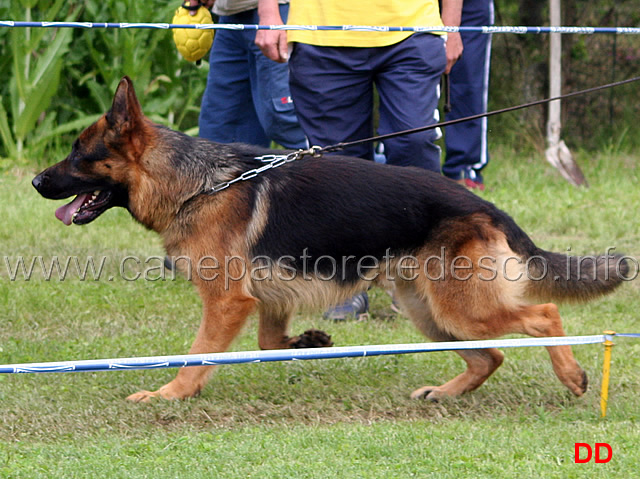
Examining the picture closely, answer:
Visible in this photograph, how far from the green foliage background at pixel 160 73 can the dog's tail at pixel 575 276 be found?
6167 millimetres

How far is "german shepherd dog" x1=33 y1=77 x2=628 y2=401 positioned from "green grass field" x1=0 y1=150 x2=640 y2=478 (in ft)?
0.93

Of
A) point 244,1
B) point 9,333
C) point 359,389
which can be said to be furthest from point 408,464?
point 244,1

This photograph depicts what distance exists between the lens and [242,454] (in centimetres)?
328

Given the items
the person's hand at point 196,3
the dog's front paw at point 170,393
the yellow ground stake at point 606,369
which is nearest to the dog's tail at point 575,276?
the yellow ground stake at point 606,369

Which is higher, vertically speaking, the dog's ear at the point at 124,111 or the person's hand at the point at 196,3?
the person's hand at the point at 196,3

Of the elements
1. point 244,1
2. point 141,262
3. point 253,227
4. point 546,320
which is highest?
point 244,1

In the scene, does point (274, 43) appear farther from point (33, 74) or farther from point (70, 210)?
point (33, 74)

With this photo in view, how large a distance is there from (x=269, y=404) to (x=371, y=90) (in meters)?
1.93

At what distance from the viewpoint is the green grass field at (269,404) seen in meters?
3.20

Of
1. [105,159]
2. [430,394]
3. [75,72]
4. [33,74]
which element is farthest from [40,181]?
[75,72]

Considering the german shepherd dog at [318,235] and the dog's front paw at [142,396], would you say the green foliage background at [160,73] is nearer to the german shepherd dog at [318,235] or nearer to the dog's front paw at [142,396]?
the german shepherd dog at [318,235]

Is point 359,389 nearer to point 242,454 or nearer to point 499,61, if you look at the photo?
point 242,454

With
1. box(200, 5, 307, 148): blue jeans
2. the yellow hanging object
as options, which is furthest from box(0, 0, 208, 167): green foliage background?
the yellow hanging object

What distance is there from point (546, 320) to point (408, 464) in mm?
1098
